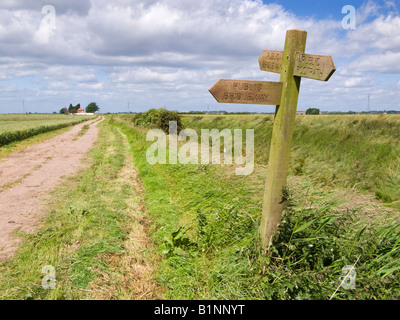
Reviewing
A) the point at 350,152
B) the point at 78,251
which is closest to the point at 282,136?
the point at 78,251

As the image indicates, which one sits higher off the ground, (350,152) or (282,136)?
(282,136)

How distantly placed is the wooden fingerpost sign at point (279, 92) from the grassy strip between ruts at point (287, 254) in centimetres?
21

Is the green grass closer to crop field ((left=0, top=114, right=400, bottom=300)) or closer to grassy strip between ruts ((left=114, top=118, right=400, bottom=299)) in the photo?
crop field ((left=0, top=114, right=400, bottom=300))

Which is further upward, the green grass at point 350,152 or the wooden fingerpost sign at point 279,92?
the wooden fingerpost sign at point 279,92

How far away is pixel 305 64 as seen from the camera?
129 inches

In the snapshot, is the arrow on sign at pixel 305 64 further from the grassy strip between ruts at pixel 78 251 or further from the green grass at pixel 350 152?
the green grass at pixel 350 152

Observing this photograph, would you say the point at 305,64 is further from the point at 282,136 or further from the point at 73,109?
the point at 73,109

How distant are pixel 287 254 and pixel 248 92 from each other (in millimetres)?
1982

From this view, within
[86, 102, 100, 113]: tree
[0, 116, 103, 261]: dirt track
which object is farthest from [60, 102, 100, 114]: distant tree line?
[0, 116, 103, 261]: dirt track

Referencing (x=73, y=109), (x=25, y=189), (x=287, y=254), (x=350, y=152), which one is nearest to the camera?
(x=287, y=254)

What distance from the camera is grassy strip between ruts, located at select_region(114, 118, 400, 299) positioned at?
3.06m

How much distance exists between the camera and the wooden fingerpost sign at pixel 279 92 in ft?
10.8

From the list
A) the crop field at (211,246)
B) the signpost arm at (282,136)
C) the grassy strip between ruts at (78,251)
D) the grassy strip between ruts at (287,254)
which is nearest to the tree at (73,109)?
the grassy strip between ruts at (78,251)
